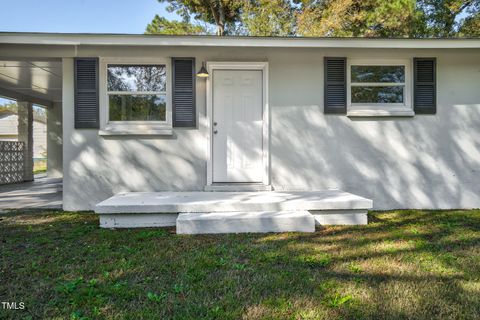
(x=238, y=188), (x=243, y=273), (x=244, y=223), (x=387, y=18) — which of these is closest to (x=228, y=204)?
(x=244, y=223)

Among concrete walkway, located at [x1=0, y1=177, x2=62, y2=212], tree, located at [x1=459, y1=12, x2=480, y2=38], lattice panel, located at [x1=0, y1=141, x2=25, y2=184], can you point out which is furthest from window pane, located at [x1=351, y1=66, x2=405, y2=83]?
tree, located at [x1=459, y1=12, x2=480, y2=38]

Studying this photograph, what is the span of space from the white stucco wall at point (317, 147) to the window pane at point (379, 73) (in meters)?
0.20

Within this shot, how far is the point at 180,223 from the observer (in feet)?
11.9

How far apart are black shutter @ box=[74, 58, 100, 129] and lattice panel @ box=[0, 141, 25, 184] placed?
4773 millimetres

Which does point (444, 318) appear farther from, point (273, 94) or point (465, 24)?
point (465, 24)

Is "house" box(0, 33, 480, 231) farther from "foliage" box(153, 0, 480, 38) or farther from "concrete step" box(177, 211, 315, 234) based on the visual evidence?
"foliage" box(153, 0, 480, 38)

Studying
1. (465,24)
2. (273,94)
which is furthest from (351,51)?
(465,24)

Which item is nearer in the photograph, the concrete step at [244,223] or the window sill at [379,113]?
the concrete step at [244,223]

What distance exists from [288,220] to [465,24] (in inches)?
571

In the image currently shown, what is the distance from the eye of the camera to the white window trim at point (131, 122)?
484 cm

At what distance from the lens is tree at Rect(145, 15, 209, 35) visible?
15125mm

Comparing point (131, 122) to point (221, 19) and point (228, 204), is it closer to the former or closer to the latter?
point (228, 204)

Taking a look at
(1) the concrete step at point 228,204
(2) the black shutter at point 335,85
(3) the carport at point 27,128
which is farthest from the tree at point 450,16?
(3) the carport at point 27,128

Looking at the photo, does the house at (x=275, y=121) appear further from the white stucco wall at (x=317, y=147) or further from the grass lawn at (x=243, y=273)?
the grass lawn at (x=243, y=273)
